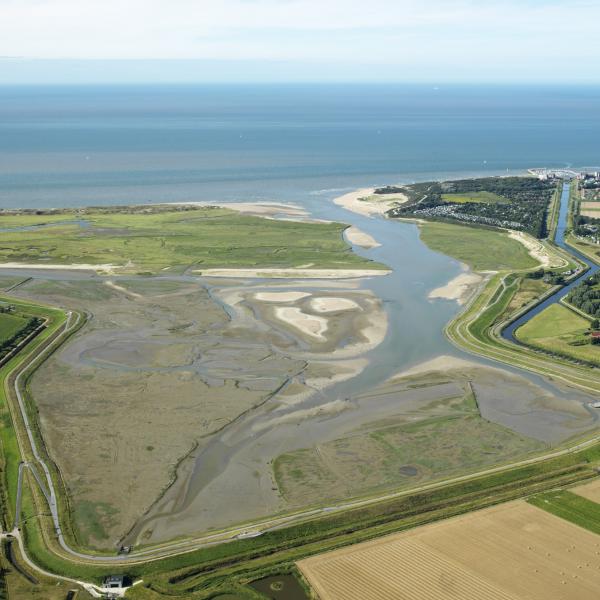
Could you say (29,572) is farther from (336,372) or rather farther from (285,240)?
(285,240)

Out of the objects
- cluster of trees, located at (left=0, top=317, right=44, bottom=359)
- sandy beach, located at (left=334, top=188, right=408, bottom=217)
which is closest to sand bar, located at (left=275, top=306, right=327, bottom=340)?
cluster of trees, located at (left=0, top=317, right=44, bottom=359)

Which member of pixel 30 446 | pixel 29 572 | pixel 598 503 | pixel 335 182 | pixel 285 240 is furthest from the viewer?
pixel 335 182

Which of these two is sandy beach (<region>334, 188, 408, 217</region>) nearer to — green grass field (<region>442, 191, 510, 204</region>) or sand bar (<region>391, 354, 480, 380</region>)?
green grass field (<region>442, 191, 510, 204</region>)

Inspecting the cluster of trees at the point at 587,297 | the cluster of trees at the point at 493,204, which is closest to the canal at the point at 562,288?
the cluster of trees at the point at 587,297

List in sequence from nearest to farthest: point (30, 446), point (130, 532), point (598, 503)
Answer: point (130, 532) < point (598, 503) < point (30, 446)

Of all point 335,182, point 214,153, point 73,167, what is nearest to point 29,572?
point 335,182

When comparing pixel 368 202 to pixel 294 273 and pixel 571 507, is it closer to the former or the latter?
pixel 294 273
